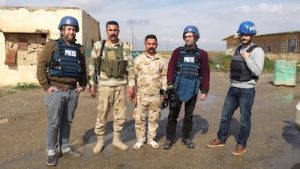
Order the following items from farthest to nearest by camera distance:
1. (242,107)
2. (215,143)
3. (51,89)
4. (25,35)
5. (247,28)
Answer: (25,35), (215,143), (242,107), (247,28), (51,89)

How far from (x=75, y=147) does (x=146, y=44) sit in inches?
79.7

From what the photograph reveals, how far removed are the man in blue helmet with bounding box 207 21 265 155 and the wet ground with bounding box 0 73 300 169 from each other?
501 millimetres

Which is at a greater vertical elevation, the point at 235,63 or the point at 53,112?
the point at 235,63

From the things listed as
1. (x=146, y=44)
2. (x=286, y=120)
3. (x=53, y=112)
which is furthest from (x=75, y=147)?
(x=286, y=120)

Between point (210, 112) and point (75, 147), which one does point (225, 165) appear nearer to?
point (75, 147)

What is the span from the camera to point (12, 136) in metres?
5.96

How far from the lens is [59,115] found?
177 inches

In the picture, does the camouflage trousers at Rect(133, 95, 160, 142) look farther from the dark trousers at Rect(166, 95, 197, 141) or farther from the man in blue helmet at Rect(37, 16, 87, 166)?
the man in blue helmet at Rect(37, 16, 87, 166)

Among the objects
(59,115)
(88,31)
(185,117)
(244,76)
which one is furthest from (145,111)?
(88,31)

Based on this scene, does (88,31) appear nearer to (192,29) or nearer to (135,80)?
(135,80)

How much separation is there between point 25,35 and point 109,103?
921 centimetres

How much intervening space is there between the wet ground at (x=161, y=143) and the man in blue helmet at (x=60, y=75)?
0.60m

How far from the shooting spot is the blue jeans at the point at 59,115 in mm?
4414

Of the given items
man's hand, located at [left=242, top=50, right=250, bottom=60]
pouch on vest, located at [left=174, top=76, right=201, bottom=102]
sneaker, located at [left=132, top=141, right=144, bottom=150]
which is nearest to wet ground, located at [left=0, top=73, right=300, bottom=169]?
sneaker, located at [left=132, top=141, right=144, bottom=150]
